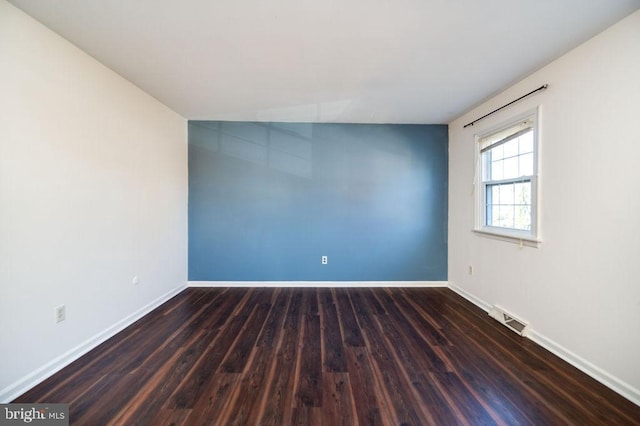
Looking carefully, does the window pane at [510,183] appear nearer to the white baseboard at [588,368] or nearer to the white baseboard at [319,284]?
the white baseboard at [588,368]

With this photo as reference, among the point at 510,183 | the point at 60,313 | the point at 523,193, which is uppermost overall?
the point at 510,183

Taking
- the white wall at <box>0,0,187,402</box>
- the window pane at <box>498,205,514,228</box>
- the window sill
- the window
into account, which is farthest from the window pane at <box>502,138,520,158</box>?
the white wall at <box>0,0,187,402</box>

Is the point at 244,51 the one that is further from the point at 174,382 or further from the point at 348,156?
the point at 174,382

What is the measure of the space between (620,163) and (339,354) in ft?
7.90

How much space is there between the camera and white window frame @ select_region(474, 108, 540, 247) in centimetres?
225

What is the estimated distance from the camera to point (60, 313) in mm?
1845

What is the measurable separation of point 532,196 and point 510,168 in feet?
1.66

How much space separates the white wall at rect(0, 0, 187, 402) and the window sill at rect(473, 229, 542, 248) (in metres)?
3.92

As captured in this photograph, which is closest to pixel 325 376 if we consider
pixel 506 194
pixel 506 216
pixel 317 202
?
pixel 317 202

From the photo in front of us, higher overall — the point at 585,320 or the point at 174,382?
the point at 585,320

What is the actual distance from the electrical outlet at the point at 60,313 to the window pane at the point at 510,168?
4.21m

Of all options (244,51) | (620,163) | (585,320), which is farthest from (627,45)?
(244,51)

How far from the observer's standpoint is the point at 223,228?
3721 mm
